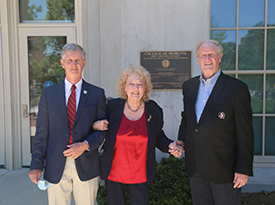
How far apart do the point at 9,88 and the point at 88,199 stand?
360cm

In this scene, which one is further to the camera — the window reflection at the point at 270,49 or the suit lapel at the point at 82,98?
the window reflection at the point at 270,49

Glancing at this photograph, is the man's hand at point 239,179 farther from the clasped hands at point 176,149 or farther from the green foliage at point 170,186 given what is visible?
the green foliage at point 170,186

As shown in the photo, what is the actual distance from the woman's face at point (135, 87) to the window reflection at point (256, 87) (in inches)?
113

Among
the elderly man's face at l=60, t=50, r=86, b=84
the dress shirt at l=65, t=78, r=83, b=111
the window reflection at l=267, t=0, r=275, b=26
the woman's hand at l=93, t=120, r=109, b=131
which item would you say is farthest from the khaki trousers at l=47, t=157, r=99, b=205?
the window reflection at l=267, t=0, r=275, b=26

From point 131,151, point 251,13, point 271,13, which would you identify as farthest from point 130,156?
point 271,13

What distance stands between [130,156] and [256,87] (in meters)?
3.31

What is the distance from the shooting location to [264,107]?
181 inches

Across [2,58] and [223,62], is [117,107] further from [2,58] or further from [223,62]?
[2,58]

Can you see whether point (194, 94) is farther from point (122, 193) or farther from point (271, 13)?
point (271, 13)

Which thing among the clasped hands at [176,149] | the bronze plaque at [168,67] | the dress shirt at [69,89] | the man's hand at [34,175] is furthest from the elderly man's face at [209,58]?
the bronze plaque at [168,67]

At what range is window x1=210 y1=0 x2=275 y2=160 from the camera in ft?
14.7

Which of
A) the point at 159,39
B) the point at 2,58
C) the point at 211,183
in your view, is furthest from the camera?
the point at 2,58

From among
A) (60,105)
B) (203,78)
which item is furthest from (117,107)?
(203,78)

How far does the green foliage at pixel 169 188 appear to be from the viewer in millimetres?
3281
